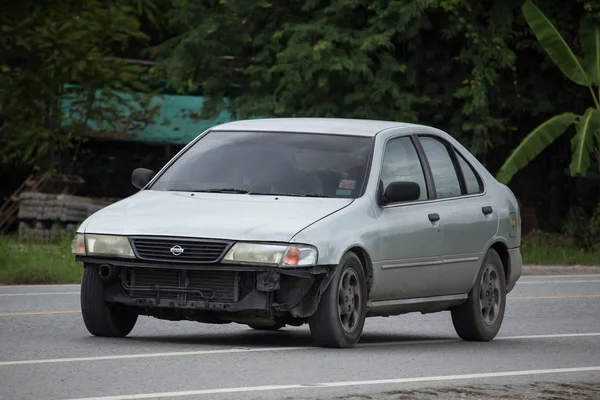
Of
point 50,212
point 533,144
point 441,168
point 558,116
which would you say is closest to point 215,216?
point 441,168

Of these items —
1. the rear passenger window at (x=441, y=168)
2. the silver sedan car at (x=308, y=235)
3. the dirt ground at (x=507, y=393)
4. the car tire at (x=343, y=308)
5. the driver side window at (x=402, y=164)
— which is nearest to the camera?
the dirt ground at (x=507, y=393)

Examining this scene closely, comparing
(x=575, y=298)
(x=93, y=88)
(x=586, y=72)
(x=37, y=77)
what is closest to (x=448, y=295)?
(x=575, y=298)

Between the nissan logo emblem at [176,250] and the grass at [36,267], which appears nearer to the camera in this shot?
the nissan logo emblem at [176,250]

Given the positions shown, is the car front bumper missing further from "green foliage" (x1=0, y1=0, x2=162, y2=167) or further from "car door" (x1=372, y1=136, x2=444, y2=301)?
"green foliage" (x1=0, y1=0, x2=162, y2=167)

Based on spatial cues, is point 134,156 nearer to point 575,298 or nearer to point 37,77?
point 37,77

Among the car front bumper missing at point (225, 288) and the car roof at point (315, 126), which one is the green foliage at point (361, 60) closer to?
the car roof at point (315, 126)

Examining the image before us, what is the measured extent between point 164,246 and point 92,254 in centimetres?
60

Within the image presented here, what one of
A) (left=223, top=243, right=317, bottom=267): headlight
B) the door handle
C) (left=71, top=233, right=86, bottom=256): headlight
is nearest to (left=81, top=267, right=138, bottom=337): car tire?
(left=71, top=233, right=86, bottom=256): headlight

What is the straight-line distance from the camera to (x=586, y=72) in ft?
89.0

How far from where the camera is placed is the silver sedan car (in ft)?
34.7

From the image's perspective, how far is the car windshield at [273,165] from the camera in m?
11.6

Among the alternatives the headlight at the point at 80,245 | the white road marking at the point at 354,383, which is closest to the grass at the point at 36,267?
the headlight at the point at 80,245

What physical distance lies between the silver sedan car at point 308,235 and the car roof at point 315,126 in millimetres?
19

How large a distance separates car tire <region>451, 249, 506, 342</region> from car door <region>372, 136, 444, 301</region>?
57 cm
